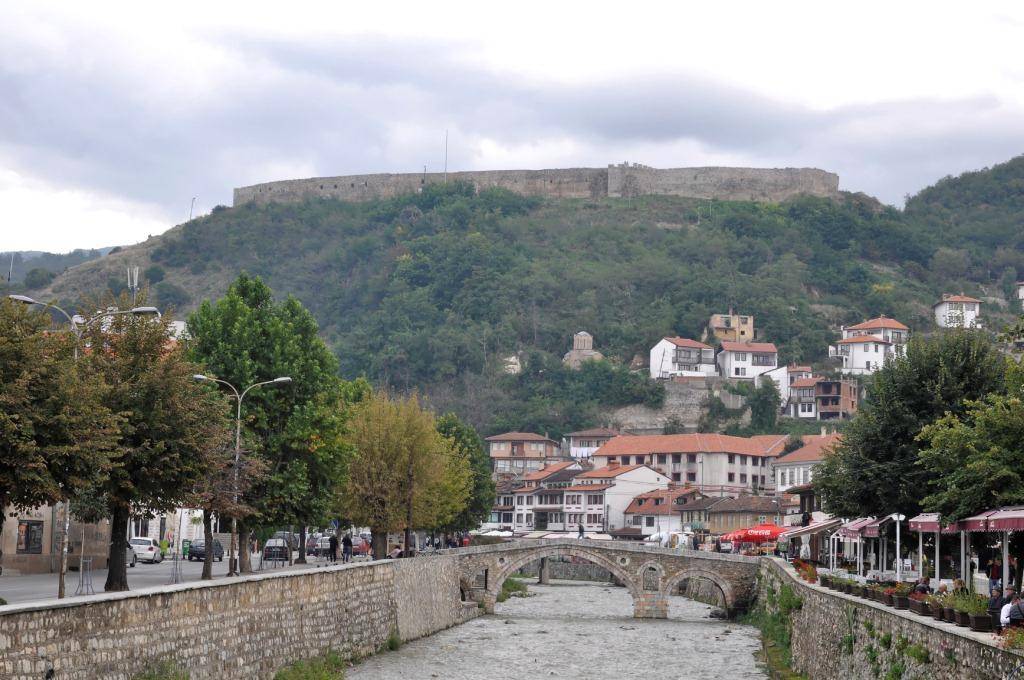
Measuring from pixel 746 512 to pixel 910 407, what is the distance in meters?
75.6

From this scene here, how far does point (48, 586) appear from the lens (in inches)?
1565

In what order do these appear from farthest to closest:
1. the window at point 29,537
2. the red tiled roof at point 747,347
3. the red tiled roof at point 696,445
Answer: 1. the red tiled roof at point 747,347
2. the red tiled roof at point 696,445
3. the window at point 29,537

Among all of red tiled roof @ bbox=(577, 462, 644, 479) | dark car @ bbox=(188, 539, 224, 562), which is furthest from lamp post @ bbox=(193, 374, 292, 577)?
red tiled roof @ bbox=(577, 462, 644, 479)

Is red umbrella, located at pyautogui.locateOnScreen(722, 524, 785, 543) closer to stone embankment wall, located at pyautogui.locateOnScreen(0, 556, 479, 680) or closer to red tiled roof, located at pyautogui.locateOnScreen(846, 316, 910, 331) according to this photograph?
stone embankment wall, located at pyautogui.locateOnScreen(0, 556, 479, 680)

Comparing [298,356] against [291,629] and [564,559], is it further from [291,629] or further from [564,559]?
[564,559]

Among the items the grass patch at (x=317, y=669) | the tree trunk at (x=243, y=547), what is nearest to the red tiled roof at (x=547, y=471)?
the tree trunk at (x=243, y=547)

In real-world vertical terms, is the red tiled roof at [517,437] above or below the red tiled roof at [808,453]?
above

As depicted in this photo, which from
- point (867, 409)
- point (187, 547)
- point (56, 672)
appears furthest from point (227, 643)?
point (187, 547)

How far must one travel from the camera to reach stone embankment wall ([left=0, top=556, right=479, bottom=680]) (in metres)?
21.3

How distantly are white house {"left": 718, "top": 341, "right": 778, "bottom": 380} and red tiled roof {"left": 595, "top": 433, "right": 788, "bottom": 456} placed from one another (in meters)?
31.6

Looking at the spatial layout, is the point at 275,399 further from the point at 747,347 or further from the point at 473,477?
the point at 747,347

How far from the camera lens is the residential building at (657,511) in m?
129

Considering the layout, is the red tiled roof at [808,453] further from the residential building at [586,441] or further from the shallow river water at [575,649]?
the shallow river water at [575,649]

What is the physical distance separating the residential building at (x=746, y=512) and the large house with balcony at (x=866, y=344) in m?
55.3
